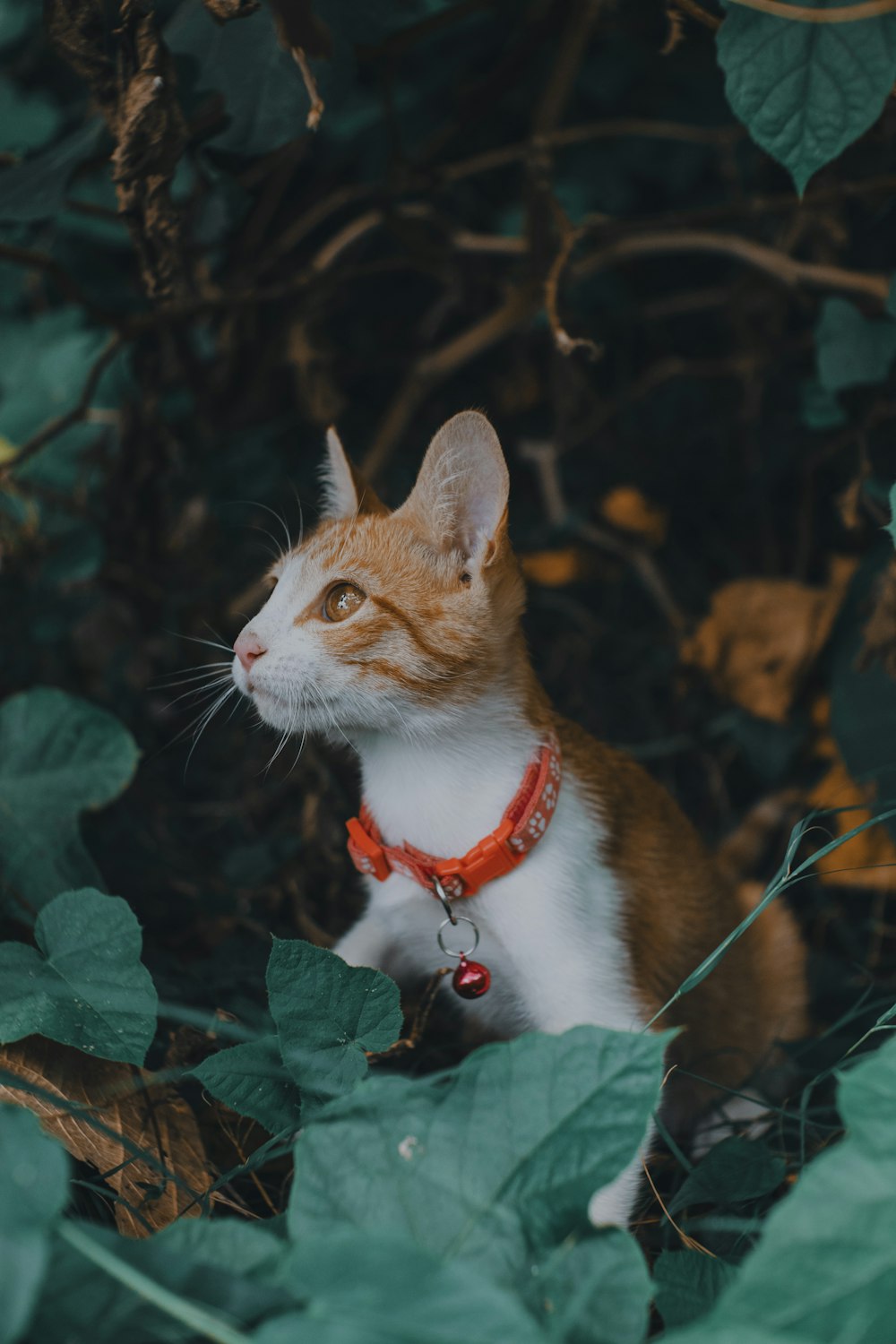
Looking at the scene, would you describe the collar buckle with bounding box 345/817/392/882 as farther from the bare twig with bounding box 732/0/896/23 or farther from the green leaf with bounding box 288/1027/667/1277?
the bare twig with bounding box 732/0/896/23

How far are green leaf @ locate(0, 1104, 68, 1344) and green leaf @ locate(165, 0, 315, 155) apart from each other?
1.04 m

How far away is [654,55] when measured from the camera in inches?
74.5

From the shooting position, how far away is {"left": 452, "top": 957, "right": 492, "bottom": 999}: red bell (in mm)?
1104

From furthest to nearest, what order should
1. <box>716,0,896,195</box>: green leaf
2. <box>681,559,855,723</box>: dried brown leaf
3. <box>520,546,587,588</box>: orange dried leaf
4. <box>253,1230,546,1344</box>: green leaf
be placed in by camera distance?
<box>520,546,587,588</box>: orange dried leaf
<box>681,559,855,723</box>: dried brown leaf
<box>716,0,896,195</box>: green leaf
<box>253,1230,546,1344</box>: green leaf

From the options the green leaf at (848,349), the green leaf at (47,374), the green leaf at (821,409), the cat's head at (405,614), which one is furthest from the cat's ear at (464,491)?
the green leaf at (47,374)

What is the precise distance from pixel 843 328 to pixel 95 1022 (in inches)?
48.1

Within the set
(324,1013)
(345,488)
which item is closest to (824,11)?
(345,488)

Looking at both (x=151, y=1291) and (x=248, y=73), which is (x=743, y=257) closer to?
(x=248, y=73)

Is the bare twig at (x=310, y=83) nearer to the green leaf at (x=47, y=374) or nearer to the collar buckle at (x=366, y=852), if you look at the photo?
the collar buckle at (x=366, y=852)

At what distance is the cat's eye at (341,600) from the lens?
1.16 meters

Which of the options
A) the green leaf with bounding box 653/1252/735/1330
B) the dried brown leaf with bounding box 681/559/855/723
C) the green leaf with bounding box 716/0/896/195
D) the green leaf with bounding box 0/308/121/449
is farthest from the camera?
the green leaf with bounding box 0/308/121/449

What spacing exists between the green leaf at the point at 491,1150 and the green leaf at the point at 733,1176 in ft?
1.02

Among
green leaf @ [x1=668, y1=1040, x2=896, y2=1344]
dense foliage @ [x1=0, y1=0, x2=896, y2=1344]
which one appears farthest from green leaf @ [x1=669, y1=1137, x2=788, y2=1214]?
green leaf @ [x1=668, y1=1040, x2=896, y2=1344]

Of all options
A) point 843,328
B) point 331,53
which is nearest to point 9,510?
point 331,53
